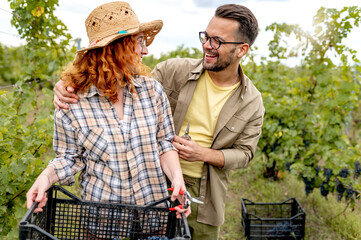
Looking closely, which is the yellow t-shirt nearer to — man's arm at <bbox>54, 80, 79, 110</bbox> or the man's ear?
the man's ear

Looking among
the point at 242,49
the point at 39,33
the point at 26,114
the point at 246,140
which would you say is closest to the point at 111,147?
the point at 246,140

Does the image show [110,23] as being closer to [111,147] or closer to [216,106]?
[111,147]

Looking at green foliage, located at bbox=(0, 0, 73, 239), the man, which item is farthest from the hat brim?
green foliage, located at bbox=(0, 0, 73, 239)

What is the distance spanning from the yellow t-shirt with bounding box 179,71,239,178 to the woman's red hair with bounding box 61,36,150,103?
2.09 feet

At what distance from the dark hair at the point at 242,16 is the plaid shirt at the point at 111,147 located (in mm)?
705

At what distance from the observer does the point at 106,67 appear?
158 cm

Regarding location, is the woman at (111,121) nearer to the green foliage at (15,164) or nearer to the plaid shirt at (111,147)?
the plaid shirt at (111,147)

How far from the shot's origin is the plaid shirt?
1.59m

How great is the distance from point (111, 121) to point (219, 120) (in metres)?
0.74

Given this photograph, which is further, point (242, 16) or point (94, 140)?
point (242, 16)

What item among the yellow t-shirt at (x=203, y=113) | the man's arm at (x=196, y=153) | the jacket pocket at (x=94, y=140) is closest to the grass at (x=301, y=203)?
the yellow t-shirt at (x=203, y=113)

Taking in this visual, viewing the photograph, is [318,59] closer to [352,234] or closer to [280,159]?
[280,159]

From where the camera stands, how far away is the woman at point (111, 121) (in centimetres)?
159

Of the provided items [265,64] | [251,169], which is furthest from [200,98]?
[251,169]
